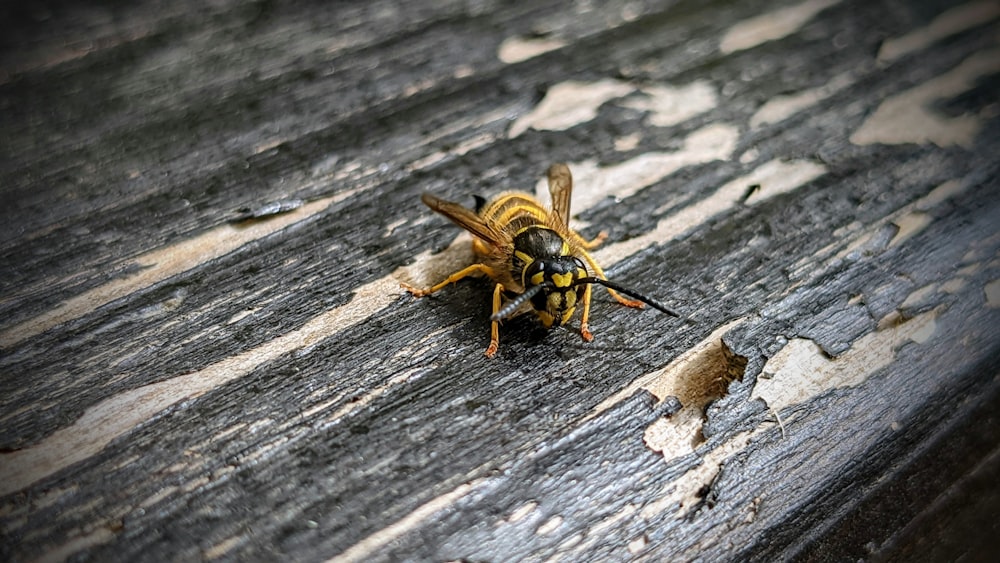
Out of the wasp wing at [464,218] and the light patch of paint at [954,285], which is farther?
the wasp wing at [464,218]

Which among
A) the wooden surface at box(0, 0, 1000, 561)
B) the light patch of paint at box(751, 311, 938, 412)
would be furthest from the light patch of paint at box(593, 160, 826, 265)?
the light patch of paint at box(751, 311, 938, 412)

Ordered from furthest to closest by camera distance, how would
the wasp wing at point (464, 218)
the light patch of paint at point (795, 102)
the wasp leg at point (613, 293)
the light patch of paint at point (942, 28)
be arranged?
the light patch of paint at point (942, 28) < the light patch of paint at point (795, 102) < the wasp wing at point (464, 218) < the wasp leg at point (613, 293)

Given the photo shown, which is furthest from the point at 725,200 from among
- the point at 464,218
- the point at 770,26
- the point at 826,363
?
the point at 770,26

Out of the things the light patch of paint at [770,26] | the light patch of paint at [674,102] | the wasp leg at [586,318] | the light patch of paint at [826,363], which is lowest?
the light patch of paint at [826,363]

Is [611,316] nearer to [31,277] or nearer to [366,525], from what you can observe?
[366,525]

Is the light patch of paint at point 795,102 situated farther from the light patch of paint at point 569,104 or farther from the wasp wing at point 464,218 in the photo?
the wasp wing at point 464,218

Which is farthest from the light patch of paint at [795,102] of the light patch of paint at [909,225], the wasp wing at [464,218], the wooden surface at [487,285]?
the wasp wing at [464,218]
